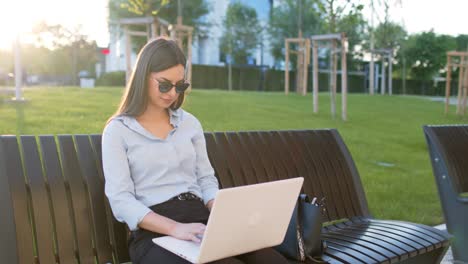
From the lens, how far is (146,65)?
2.60 m

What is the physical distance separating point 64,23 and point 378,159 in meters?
31.5

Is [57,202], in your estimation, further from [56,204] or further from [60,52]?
[60,52]

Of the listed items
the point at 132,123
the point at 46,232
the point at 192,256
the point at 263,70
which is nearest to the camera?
the point at 192,256

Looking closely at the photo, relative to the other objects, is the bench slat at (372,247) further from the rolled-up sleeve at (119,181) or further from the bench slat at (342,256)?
the rolled-up sleeve at (119,181)

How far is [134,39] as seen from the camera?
27.8 m

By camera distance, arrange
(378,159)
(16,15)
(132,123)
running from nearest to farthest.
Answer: (132,123), (378,159), (16,15)

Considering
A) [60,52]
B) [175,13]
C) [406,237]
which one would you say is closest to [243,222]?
[406,237]

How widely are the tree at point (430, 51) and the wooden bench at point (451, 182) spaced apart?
113ft

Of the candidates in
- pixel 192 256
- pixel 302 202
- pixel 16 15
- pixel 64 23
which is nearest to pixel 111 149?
pixel 192 256

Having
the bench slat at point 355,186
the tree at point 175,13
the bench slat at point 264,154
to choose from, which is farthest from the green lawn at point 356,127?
the tree at point 175,13

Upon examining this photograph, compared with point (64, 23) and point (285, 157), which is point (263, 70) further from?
point (285, 157)

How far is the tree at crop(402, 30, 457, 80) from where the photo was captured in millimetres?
38000

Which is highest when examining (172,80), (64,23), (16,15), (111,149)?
(64,23)

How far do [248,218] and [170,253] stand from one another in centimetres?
38
